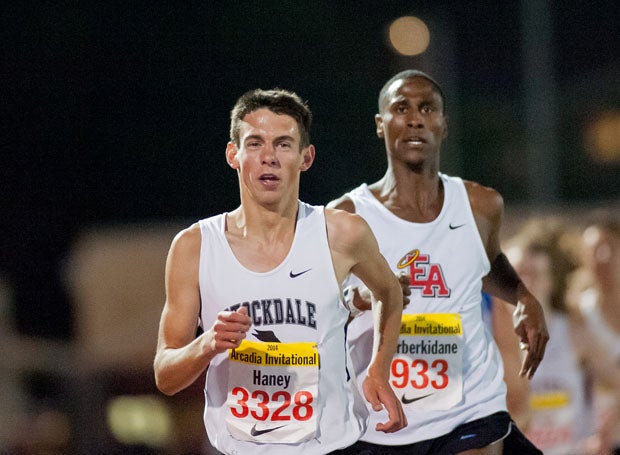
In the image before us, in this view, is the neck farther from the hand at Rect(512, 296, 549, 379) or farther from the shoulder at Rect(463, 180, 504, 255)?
the hand at Rect(512, 296, 549, 379)

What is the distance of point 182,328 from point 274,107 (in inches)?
37.4

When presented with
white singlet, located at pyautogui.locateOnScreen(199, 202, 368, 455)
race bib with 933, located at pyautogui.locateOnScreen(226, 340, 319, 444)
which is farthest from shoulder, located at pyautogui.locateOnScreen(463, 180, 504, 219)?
race bib with 933, located at pyautogui.locateOnScreen(226, 340, 319, 444)

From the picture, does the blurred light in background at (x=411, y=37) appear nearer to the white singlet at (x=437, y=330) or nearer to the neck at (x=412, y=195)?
the neck at (x=412, y=195)

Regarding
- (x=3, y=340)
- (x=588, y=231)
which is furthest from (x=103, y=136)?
(x=588, y=231)

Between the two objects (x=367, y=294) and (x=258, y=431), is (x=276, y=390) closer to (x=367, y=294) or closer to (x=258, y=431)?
(x=258, y=431)

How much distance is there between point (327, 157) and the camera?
1931cm

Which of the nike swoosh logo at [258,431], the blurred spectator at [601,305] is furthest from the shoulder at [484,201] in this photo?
the blurred spectator at [601,305]

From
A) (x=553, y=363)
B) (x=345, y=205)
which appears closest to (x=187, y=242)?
(x=345, y=205)

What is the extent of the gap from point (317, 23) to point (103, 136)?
690 cm

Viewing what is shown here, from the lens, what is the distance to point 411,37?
20141 mm

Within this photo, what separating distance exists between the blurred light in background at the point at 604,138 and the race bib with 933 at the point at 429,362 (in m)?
19.9

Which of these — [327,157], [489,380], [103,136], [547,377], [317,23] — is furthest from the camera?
[317,23]

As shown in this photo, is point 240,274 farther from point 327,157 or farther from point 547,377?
point 327,157

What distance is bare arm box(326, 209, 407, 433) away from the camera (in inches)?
180
